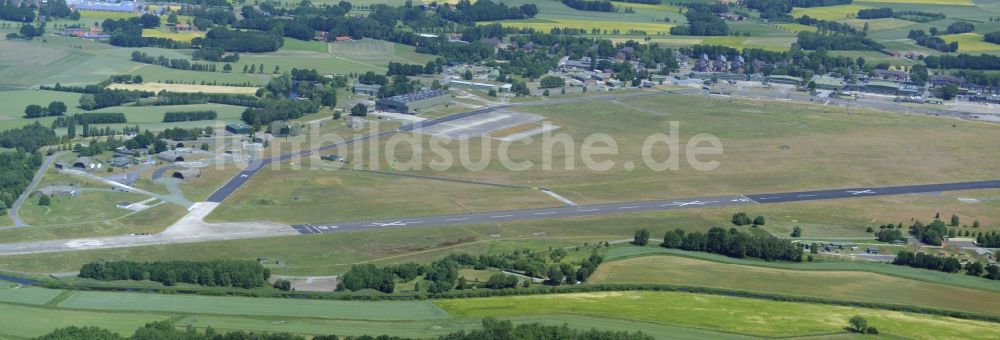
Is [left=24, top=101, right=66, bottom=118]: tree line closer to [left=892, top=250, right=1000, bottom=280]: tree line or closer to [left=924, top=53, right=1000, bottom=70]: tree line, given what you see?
[left=892, top=250, right=1000, bottom=280]: tree line

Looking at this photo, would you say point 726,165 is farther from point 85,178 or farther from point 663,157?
point 85,178

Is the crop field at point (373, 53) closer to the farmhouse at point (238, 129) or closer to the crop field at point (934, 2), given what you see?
the farmhouse at point (238, 129)

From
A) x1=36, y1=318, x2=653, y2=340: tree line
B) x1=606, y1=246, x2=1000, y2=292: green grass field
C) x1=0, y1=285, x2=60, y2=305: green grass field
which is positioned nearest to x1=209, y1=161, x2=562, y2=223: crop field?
x1=606, y1=246, x2=1000, y2=292: green grass field

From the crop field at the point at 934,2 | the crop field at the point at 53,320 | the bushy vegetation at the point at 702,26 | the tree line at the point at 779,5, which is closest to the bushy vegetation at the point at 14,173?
the crop field at the point at 53,320

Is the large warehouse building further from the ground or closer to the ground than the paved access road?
further from the ground

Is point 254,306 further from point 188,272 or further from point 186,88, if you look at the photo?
point 186,88

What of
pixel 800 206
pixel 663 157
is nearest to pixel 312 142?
pixel 663 157
